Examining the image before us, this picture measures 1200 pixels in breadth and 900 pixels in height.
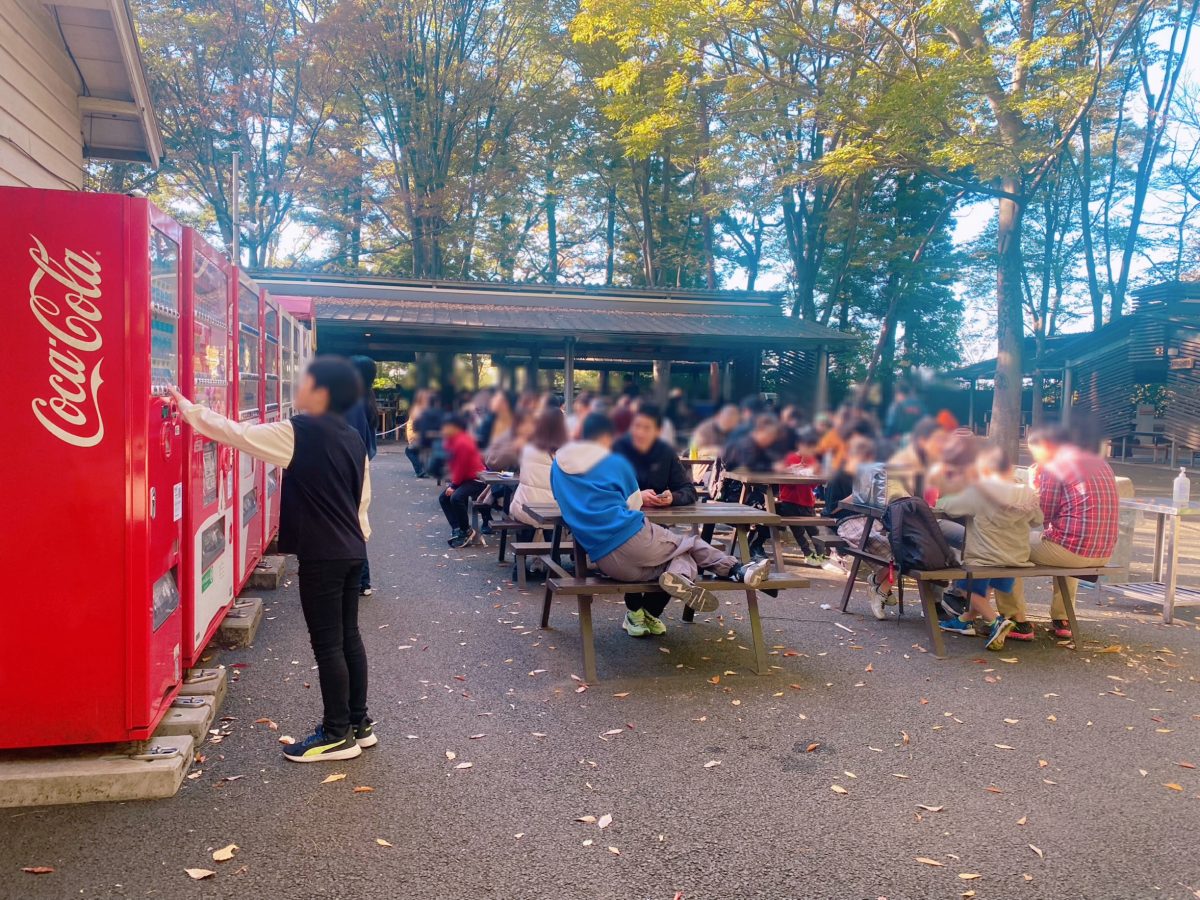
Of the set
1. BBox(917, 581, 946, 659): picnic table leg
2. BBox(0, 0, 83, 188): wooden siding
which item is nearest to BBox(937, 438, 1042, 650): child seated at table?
BBox(917, 581, 946, 659): picnic table leg

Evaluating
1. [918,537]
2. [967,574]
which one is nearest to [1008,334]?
[918,537]

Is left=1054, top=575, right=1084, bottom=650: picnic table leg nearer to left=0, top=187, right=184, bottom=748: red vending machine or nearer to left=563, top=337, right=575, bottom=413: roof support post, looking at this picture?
A: left=563, top=337, right=575, bottom=413: roof support post

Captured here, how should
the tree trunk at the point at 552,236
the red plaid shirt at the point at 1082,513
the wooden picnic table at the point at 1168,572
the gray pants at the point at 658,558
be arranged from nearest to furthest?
the gray pants at the point at 658,558 < the red plaid shirt at the point at 1082,513 < the wooden picnic table at the point at 1168,572 < the tree trunk at the point at 552,236

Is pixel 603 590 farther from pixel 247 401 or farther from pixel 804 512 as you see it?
pixel 804 512

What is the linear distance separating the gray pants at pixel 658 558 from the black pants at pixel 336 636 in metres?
1.45

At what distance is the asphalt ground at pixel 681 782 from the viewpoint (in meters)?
2.44

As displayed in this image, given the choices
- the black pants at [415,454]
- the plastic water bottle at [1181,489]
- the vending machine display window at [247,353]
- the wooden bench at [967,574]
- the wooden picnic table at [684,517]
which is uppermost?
the vending machine display window at [247,353]

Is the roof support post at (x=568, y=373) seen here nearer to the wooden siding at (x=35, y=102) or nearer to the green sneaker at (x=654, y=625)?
the green sneaker at (x=654, y=625)

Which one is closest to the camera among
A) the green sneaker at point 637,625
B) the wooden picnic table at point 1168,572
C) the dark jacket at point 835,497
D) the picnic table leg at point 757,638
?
the picnic table leg at point 757,638

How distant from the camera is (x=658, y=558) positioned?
422cm

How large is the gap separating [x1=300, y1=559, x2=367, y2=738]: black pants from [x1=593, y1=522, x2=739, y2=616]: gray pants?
57.2 inches

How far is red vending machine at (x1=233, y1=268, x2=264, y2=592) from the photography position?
470 centimetres

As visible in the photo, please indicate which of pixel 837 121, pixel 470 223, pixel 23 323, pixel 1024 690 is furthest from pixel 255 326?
pixel 470 223

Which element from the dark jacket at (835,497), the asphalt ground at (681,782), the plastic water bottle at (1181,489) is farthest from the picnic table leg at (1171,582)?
the dark jacket at (835,497)
